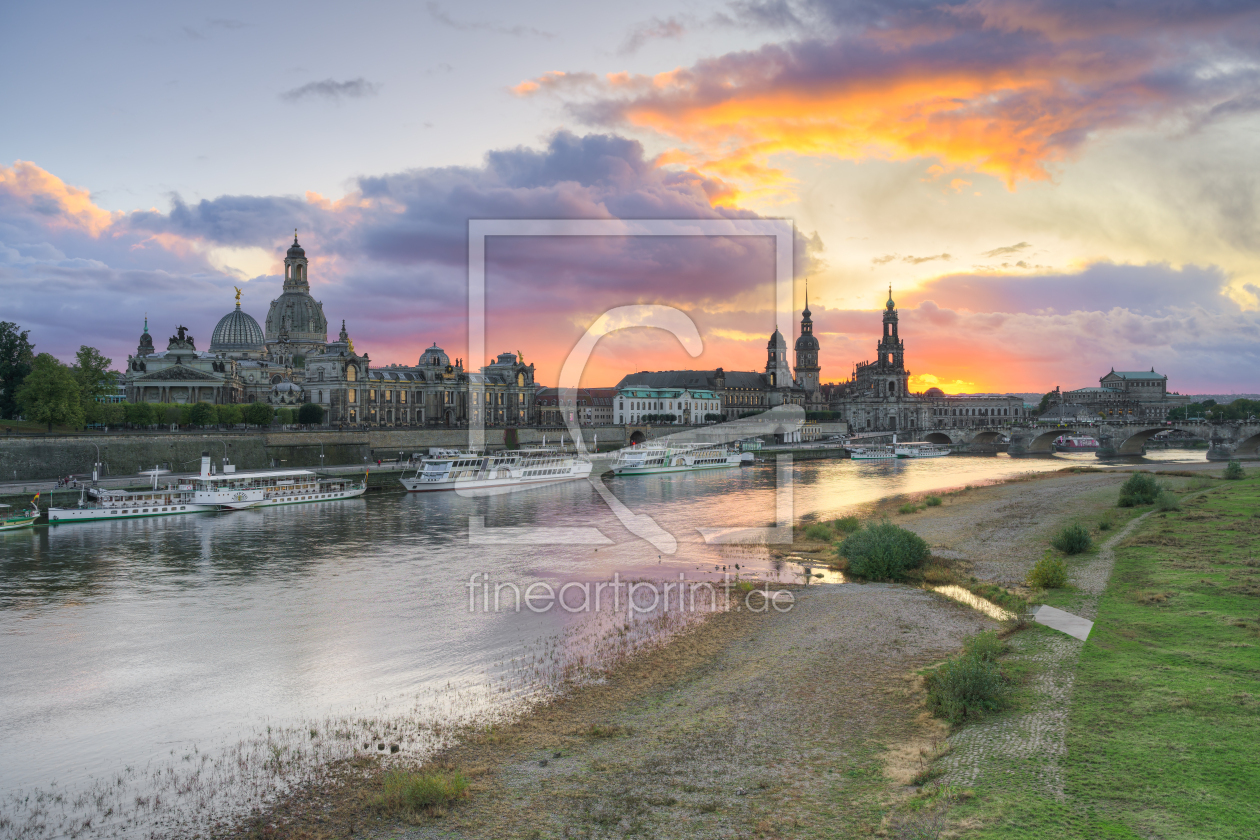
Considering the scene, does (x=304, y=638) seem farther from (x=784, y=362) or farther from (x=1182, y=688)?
(x=784, y=362)

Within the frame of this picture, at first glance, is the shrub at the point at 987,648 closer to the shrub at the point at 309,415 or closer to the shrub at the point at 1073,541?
the shrub at the point at 1073,541

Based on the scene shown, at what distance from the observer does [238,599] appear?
25672mm

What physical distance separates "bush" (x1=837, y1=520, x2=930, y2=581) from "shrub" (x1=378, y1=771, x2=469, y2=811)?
18.2 metres

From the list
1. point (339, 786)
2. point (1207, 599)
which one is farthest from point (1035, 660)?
point (339, 786)

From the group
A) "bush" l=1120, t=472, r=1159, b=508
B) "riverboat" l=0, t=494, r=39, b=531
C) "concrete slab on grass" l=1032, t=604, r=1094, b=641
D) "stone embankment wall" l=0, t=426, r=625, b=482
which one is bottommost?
"riverboat" l=0, t=494, r=39, b=531

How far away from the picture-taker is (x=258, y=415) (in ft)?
255

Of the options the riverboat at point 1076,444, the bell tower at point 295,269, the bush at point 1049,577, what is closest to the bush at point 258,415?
the bell tower at point 295,269

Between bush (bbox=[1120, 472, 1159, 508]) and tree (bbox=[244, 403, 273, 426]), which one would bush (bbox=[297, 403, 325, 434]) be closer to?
tree (bbox=[244, 403, 273, 426])

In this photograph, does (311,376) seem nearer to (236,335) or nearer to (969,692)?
(236,335)

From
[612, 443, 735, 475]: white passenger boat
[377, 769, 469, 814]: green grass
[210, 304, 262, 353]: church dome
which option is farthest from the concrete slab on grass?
[210, 304, 262, 353]: church dome

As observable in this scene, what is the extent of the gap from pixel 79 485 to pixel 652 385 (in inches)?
5185

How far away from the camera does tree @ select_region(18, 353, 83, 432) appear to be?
57812 millimetres

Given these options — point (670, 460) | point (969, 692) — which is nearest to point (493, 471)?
point (670, 460)

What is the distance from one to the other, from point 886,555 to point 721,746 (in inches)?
604
